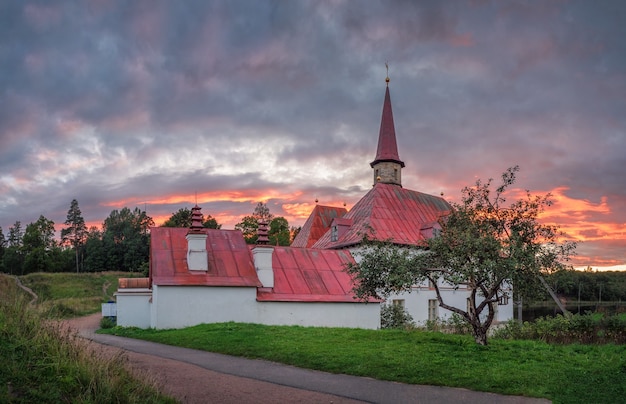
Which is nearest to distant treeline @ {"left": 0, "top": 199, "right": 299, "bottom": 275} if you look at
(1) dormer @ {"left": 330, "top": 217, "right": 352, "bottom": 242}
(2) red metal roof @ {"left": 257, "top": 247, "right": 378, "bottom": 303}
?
(1) dormer @ {"left": 330, "top": 217, "right": 352, "bottom": 242}

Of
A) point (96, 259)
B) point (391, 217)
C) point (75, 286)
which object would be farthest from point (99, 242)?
point (391, 217)

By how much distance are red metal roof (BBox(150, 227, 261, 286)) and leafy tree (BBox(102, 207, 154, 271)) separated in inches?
2236

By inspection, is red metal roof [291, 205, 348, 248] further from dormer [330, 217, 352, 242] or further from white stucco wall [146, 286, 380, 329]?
white stucco wall [146, 286, 380, 329]

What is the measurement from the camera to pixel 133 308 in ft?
81.9

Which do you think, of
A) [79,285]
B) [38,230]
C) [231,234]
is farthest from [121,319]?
[38,230]

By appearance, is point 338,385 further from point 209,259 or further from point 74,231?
point 74,231

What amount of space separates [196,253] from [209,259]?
0.98 meters

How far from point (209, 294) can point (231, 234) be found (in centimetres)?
463

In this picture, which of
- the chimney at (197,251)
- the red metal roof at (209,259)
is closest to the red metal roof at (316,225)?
the red metal roof at (209,259)

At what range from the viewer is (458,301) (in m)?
38.2

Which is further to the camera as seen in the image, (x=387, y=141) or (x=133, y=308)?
(x=387, y=141)

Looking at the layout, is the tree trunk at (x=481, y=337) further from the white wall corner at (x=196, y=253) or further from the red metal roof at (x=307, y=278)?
the white wall corner at (x=196, y=253)

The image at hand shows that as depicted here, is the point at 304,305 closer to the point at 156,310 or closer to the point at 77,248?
the point at 156,310

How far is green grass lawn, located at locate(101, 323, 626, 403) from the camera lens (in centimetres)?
943
